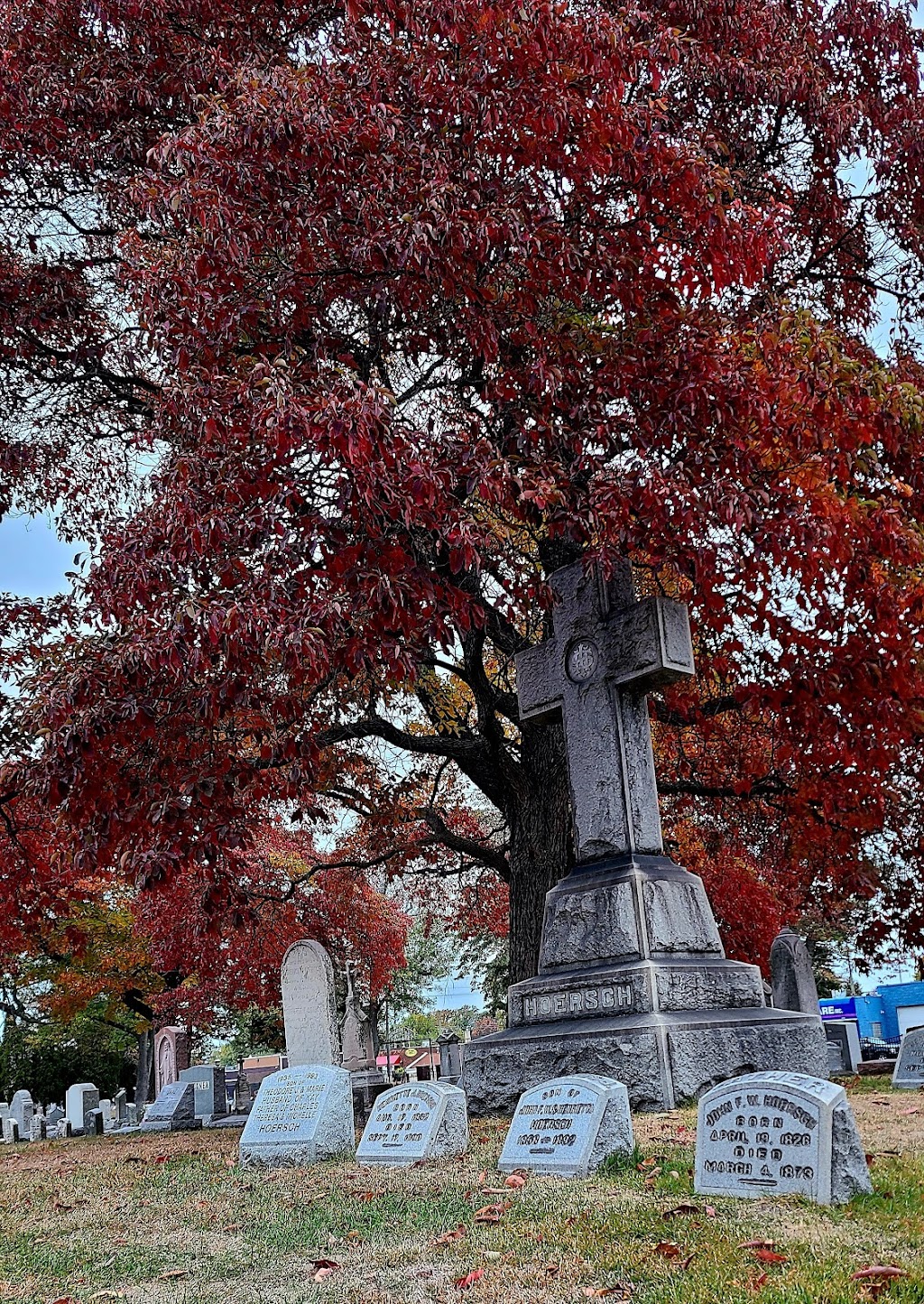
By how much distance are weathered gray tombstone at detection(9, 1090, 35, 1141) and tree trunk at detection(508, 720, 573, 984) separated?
17034 millimetres

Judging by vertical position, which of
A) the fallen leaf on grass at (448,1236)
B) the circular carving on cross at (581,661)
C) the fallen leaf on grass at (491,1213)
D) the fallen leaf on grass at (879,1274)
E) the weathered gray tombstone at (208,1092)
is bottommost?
the weathered gray tombstone at (208,1092)

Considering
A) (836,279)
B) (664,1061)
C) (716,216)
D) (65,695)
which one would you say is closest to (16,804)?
(65,695)

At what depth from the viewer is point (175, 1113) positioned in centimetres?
1884

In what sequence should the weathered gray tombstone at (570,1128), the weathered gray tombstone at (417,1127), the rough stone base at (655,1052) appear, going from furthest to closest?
the rough stone base at (655,1052)
the weathered gray tombstone at (417,1127)
the weathered gray tombstone at (570,1128)

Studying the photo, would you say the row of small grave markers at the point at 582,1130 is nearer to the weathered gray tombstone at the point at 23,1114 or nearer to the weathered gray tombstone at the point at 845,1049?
the weathered gray tombstone at the point at 845,1049

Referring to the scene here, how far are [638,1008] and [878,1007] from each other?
3015 centimetres

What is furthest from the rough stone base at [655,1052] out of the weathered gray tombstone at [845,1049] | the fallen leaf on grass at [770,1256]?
the weathered gray tombstone at [845,1049]

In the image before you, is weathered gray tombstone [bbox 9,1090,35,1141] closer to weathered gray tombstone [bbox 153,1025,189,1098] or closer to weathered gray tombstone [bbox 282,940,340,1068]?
weathered gray tombstone [bbox 153,1025,189,1098]

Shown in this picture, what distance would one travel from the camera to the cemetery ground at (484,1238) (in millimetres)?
3629

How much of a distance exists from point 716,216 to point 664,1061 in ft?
19.2

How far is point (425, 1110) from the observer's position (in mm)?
7121

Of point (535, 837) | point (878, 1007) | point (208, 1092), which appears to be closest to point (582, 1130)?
point (535, 837)

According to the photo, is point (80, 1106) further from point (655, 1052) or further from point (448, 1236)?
point (448, 1236)

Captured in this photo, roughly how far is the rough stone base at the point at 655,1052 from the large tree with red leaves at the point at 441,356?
2526 millimetres
